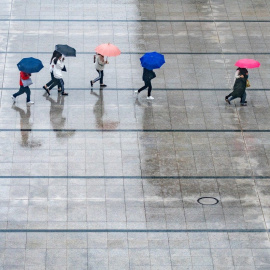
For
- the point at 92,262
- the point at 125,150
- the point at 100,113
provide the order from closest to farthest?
the point at 92,262 → the point at 125,150 → the point at 100,113

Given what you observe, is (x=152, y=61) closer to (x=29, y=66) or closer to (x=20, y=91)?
(x=29, y=66)

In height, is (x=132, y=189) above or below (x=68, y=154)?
below

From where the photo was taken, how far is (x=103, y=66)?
20.4 metres

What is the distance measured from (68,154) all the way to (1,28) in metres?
6.57

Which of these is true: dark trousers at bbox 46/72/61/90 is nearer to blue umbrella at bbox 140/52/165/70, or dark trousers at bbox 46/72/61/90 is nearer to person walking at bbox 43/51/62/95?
person walking at bbox 43/51/62/95

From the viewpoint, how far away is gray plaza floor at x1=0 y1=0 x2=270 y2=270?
15719mm

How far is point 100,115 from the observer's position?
19.7 metres

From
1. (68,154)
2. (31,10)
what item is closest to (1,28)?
(31,10)

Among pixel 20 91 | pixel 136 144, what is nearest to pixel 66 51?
pixel 20 91

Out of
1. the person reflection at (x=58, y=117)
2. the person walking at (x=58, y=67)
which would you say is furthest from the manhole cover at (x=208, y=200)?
the person walking at (x=58, y=67)

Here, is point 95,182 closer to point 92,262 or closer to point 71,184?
point 71,184

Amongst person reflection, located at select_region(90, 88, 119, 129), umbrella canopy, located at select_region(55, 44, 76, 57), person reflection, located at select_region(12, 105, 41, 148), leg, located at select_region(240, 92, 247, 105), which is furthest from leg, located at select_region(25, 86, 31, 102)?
leg, located at select_region(240, 92, 247, 105)

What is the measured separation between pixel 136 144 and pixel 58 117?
7.41 feet

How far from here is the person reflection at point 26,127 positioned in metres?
18.5
